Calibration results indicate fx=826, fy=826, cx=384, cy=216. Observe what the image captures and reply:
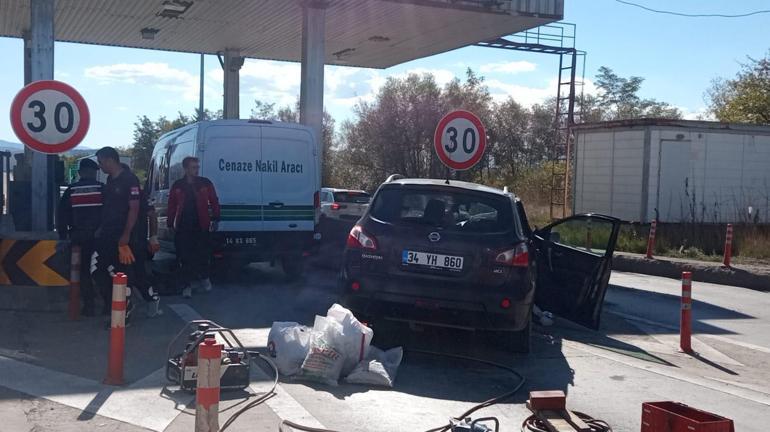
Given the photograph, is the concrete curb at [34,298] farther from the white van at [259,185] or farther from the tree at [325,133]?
the tree at [325,133]

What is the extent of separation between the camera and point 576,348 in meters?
9.02

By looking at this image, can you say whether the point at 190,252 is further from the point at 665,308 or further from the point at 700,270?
the point at 700,270

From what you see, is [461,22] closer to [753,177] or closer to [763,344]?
[763,344]

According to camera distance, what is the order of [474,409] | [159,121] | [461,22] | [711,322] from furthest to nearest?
[159,121]
[461,22]
[711,322]
[474,409]

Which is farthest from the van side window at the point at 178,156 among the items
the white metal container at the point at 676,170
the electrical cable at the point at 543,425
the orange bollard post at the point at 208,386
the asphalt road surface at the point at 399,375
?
the white metal container at the point at 676,170

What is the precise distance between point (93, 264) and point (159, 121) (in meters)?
50.4

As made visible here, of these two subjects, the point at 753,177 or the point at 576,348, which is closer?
the point at 576,348

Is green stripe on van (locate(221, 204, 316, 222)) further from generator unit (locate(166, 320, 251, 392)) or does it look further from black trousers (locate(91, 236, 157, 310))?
generator unit (locate(166, 320, 251, 392))

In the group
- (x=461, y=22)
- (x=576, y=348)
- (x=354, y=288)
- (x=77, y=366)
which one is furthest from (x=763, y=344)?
(x=461, y=22)

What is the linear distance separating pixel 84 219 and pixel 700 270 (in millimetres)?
12921

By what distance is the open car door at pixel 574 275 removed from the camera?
30.8 feet

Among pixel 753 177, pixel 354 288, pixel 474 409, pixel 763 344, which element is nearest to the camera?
pixel 474 409

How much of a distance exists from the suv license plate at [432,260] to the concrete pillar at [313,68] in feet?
31.0

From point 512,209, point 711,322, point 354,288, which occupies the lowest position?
point 711,322
